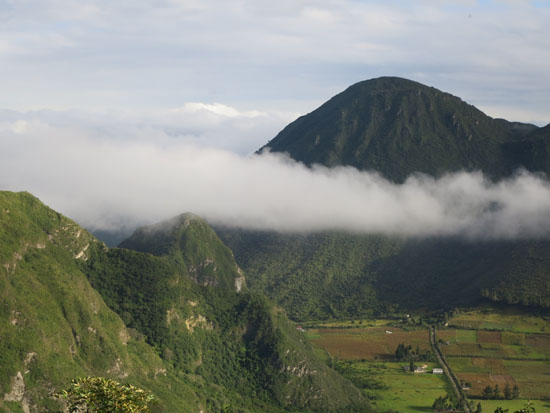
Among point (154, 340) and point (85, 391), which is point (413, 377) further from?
point (85, 391)

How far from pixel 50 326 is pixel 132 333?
30.6 meters

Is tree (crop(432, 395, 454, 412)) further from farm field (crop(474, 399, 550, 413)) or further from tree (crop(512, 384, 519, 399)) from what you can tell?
tree (crop(512, 384, 519, 399))

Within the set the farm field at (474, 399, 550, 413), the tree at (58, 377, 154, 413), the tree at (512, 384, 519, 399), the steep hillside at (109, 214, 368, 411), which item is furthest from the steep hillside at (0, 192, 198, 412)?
the tree at (512, 384, 519, 399)

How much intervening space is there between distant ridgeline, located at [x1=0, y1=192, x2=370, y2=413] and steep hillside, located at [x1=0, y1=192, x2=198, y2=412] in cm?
21

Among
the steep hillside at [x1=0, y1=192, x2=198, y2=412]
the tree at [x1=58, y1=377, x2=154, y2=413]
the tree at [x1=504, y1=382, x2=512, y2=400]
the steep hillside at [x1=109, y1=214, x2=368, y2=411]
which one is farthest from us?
the tree at [x1=504, y1=382, x2=512, y2=400]

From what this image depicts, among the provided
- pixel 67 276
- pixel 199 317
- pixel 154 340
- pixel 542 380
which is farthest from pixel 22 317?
A: pixel 542 380

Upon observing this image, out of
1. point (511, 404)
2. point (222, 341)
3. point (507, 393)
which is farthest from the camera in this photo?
point (507, 393)

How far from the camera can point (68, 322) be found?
409 feet

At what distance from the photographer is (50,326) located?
4678 inches

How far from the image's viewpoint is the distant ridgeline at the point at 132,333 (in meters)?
113

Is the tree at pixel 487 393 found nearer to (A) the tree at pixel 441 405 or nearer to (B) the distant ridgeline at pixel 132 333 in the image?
(A) the tree at pixel 441 405

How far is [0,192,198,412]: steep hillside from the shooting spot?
10862cm

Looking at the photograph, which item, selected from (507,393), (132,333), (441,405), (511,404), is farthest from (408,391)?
(132,333)

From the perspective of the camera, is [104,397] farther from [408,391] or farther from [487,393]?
[487,393]
